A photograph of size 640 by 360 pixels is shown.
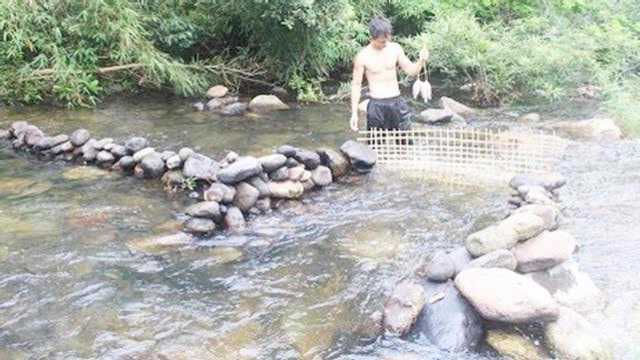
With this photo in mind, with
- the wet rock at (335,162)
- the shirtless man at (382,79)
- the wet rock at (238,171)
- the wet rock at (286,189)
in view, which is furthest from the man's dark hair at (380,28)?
the wet rock at (238,171)

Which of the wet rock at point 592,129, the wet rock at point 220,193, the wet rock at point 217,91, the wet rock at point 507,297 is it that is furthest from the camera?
the wet rock at point 217,91

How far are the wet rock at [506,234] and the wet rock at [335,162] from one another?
90.1 inches

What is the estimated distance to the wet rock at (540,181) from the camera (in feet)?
19.2

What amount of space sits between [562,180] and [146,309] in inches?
139

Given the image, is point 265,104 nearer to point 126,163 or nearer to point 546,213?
point 126,163

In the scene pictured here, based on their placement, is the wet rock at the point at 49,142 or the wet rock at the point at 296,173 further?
the wet rock at the point at 49,142

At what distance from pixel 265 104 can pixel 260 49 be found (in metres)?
1.39

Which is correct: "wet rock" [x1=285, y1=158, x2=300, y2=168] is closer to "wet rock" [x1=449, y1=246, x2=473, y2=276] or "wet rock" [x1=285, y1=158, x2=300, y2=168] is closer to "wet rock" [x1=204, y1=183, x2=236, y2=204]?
"wet rock" [x1=204, y1=183, x2=236, y2=204]

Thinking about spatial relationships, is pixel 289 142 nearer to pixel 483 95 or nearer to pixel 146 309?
pixel 483 95

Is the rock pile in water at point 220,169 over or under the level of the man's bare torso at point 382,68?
under

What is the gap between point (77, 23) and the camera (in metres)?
10.1

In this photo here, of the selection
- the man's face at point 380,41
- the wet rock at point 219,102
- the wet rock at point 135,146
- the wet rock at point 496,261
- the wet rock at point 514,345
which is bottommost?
the wet rock at point 514,345

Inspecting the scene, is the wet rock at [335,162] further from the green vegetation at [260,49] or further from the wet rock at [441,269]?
the green vegetation at [260,49]

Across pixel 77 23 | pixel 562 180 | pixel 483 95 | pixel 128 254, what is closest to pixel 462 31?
pixel 483 95
